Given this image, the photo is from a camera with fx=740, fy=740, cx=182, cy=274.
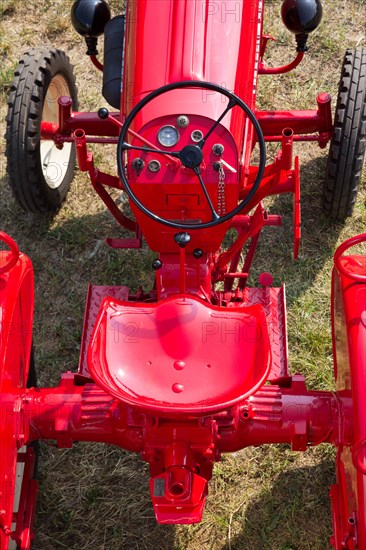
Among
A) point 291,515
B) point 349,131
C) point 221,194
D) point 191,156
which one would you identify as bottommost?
point 291,515

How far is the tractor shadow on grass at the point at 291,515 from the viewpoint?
340 cm

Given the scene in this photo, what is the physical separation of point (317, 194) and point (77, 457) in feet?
6.88

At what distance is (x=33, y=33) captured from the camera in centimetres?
537

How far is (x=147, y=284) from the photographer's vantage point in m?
4.21

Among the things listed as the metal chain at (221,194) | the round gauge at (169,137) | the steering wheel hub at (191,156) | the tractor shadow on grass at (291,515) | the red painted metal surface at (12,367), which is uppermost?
the round gauge at (169,137)

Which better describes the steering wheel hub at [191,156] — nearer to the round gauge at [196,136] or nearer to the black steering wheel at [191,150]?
the black steering wheel at [191,150]

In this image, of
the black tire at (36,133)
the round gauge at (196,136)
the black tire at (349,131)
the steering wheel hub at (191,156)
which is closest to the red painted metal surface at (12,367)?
the steering wheel hub at (191,156)

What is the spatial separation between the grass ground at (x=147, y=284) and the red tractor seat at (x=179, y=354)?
1086 mm

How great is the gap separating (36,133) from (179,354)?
5.83 ft

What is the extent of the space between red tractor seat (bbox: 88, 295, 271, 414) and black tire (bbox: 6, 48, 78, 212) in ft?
4.72

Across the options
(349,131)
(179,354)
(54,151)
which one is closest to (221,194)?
(179,354)

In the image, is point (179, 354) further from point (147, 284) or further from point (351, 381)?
point (147, 284)

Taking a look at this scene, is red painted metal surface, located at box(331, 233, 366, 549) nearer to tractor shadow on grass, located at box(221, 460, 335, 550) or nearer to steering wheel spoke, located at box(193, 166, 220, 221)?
steering wheel spoke, located at box(193, 166, 220, 221)

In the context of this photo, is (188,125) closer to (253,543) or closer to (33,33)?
(253,543)
